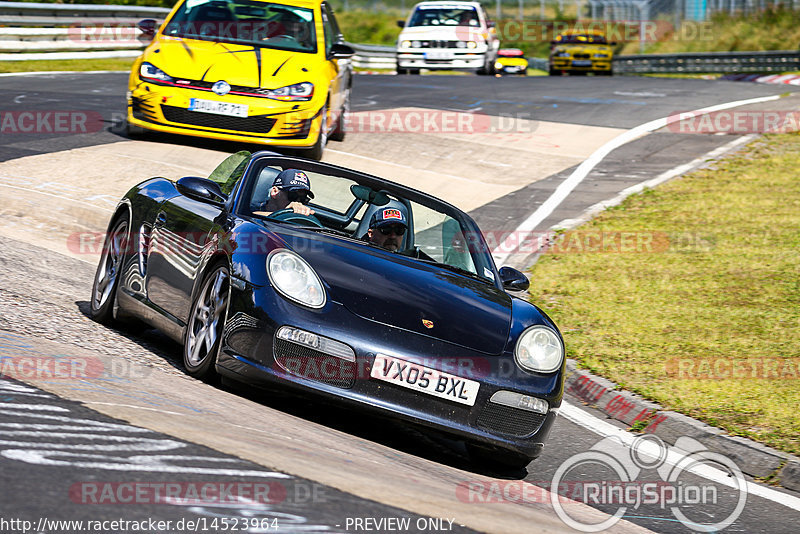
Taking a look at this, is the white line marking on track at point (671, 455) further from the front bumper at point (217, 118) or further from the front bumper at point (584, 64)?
the front bumper at point (584, 64)

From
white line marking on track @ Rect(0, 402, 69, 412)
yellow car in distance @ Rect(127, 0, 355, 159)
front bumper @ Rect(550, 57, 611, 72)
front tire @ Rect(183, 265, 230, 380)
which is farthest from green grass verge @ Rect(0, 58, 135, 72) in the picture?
white line marking on track @ Rect(0, 402, 69, 412)

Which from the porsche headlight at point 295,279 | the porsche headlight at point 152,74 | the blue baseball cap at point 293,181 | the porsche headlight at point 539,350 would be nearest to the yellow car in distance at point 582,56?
the porsche headlight at point 152,74

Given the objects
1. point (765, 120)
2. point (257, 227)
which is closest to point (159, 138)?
point (257, 227)

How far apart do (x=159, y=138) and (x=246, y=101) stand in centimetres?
176

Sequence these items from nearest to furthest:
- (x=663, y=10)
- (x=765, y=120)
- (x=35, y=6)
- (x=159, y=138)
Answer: (x=159, y=138) < (x=765, y=120) < (x=35, y=6) < (x=663, y=10)

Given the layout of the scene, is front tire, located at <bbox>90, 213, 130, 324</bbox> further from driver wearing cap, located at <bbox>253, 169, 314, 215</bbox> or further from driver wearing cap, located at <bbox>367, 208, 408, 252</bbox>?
driver wearing cap, located at <bbox>367, 208, 408, 252</bbox>

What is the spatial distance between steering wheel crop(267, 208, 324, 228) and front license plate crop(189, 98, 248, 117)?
6700 mm

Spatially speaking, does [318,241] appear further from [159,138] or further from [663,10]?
[663,10]

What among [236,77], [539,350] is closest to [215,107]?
[236,77]

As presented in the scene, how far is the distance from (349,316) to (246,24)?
9.22 meters

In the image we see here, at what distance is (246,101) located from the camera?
12.8 meters

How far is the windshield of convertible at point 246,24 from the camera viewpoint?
44.5ft

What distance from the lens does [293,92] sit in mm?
13031

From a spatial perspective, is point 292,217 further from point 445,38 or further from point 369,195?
point 445,38
